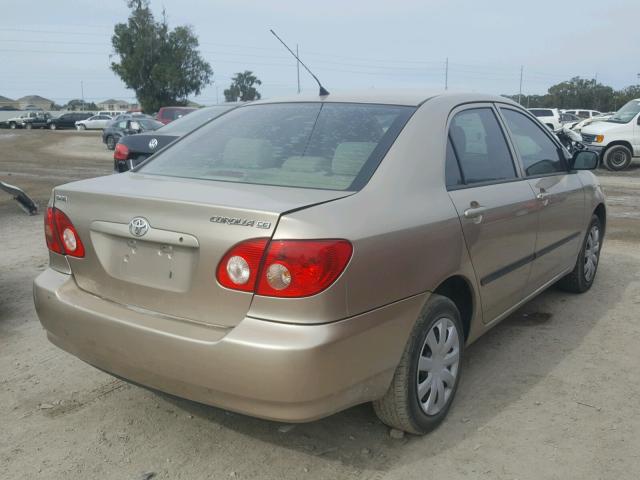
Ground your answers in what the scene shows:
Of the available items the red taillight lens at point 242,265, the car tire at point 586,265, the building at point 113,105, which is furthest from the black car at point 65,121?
the building at point 113,105

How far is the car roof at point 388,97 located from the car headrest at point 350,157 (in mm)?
478

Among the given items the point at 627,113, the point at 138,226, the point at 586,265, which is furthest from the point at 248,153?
the point at 627,113

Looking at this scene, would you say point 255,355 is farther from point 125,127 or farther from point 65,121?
point 65,121

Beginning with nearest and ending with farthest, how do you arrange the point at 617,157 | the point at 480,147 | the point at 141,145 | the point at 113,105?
1. the point at 480,147
2. the point at 141,145
3. the point at 617,157
4. the point at 113,105

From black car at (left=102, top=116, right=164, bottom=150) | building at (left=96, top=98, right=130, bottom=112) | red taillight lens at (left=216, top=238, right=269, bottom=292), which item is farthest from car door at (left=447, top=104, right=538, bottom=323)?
building at (left=96, top=98, right=130, bottom=112)

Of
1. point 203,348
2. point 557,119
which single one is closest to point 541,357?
point 203,348

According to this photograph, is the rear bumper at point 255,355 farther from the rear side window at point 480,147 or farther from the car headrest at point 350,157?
the rear side window at point 480,147

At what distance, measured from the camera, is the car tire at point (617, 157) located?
53.9 ft

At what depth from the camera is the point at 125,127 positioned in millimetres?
26094

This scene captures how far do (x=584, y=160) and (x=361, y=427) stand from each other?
2782 mm

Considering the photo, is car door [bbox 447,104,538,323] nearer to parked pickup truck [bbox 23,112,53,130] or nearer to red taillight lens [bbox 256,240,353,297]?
red taillight lens [bbox 256,240,353,297]

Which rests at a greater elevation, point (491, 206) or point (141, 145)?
point (141, 145)

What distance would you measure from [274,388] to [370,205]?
84cm

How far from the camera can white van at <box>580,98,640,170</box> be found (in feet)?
53.8
